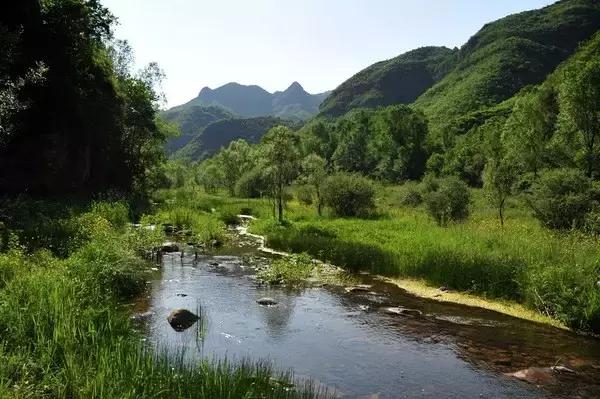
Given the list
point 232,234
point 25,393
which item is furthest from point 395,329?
point 232,234

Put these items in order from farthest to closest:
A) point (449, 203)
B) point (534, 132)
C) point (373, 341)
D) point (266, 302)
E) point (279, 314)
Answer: point (534, 132)
point (449, 203)
point (266, 302)
point (279, 314)
point (373, 341)

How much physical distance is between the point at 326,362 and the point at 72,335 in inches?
258

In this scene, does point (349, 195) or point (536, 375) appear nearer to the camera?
point (536, 375)

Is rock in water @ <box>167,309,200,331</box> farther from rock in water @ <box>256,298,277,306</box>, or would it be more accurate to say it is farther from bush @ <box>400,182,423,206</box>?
bush @ <box>400,182,423,206</box>

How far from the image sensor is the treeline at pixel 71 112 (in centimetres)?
3703

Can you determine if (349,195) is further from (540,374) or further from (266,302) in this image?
(540,374)

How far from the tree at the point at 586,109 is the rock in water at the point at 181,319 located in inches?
1662

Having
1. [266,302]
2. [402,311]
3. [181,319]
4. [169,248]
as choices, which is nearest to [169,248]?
[169,248]

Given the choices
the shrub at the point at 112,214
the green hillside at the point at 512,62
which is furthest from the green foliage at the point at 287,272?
the green hillside at the point at 512,62

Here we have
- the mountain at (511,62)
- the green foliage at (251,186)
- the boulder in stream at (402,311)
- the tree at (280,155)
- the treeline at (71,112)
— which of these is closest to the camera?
the boulder in stream at (402,311)

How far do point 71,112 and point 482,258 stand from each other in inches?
1510

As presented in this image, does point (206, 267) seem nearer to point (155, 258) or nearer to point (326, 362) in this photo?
point (155, 258)

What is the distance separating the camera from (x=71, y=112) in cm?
4403

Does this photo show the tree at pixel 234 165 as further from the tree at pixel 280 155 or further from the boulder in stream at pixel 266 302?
the boulder in stream at pixel 266 302
